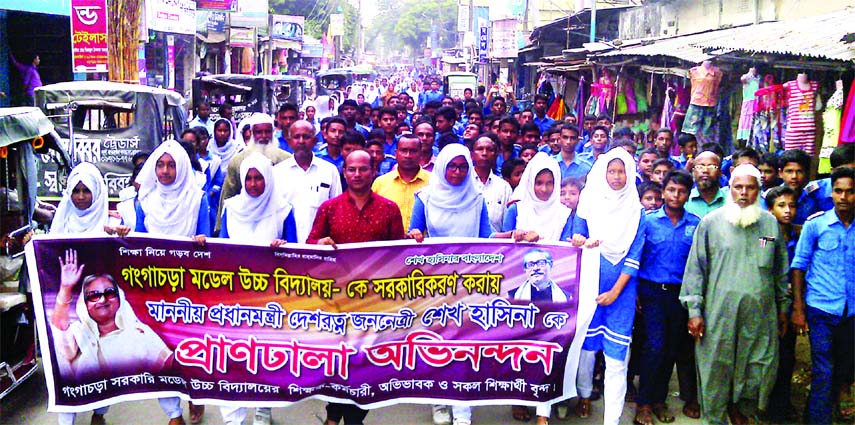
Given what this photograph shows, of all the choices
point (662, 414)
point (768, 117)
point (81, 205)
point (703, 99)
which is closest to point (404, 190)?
point (81, 205)

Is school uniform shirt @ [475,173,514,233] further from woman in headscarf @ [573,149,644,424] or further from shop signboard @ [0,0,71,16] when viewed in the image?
shop signboard @ [0,0,71,16]

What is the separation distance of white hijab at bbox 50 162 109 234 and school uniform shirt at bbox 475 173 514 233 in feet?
8.64

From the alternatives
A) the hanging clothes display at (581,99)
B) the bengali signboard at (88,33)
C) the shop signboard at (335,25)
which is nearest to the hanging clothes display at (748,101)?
the hanging clothes display at (581,99)

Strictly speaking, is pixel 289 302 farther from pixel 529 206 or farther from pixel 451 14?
pixel 451 14

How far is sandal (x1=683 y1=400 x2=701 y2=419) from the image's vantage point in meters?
5.47

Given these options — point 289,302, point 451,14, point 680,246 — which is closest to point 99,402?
point 289,302

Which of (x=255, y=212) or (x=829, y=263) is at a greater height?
(x=255, y=212)

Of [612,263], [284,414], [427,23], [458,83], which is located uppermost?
[427,23]

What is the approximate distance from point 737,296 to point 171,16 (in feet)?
64.3

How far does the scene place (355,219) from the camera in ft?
16.3

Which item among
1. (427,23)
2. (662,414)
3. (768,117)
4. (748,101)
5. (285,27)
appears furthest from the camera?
(427,23)

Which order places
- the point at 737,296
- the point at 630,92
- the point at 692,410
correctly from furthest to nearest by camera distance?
the point at 630,92 < the point at 692,410 < the point at 737,296

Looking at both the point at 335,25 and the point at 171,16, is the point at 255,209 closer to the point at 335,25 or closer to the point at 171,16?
the point at 171,16

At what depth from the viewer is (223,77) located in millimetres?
19859
